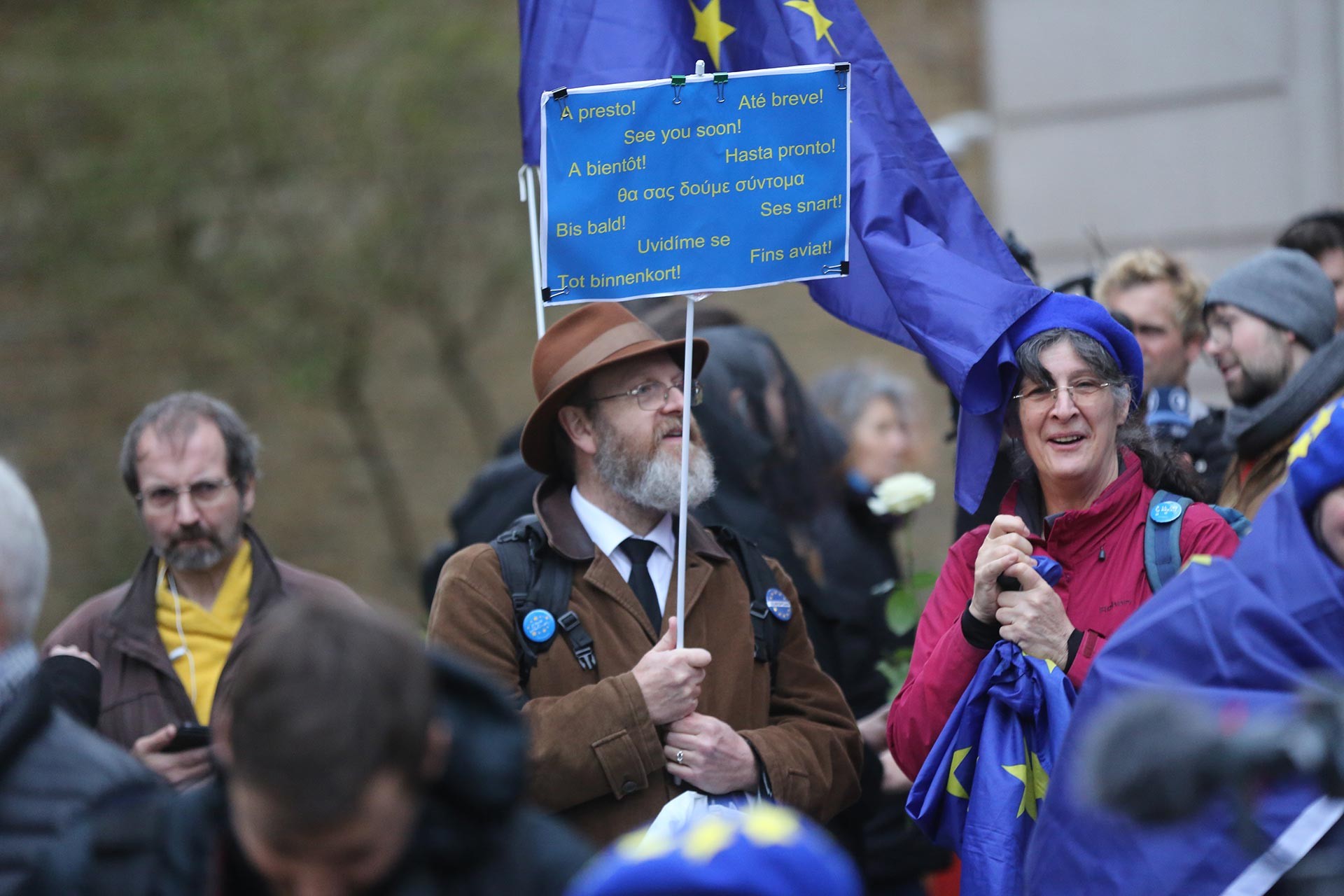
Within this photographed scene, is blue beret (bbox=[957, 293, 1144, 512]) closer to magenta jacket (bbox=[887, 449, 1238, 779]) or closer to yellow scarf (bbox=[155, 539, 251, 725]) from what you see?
magenta jacket (bbox=[887, 449, 1238, 779])

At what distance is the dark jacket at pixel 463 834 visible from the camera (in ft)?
6.59

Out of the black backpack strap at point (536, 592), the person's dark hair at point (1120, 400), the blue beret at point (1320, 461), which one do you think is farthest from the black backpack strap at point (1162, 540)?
the black backpack strap at point (536, 592)

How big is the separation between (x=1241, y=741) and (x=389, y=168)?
1008 cm

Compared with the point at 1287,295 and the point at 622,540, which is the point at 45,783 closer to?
the point at 622,540

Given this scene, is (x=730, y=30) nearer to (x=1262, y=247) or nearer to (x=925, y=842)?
(x=925, y=842)

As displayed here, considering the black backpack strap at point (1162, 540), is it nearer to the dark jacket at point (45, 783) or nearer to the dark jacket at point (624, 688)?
the dark jacket at point (624, 688)

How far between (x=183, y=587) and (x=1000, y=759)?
233 cm

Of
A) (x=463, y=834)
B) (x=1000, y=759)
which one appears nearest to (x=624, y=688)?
(x=1000, y=759)

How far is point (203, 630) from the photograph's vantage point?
4070 millimetres

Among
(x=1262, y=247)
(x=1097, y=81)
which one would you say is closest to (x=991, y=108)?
(x=1097, y=81)

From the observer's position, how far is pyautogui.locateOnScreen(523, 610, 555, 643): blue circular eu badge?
339 centimetres

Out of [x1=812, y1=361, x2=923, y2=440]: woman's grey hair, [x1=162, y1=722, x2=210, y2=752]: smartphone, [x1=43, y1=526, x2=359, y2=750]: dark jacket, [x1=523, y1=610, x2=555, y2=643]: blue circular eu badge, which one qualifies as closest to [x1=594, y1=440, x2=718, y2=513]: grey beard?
[x1=523, y1=610, x2=555, y2=643]: blue circular eu badge

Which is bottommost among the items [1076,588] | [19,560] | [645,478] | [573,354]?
[1076,588]

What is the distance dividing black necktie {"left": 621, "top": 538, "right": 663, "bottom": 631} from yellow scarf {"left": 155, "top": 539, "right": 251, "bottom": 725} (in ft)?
3.82
